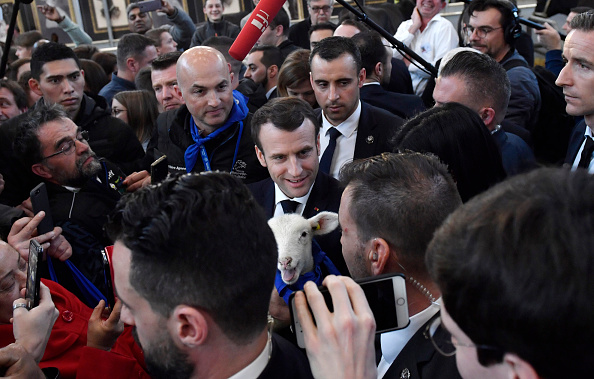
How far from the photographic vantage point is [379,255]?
1578 mm

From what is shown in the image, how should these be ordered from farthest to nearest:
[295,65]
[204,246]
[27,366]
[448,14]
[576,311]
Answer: [448,14]
[295,65]
[27,366]
[204,246]
[576,311]

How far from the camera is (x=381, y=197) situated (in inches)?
63.2

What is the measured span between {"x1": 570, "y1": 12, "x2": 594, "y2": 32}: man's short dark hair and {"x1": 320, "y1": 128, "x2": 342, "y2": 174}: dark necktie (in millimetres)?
1319

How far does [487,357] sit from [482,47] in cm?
353

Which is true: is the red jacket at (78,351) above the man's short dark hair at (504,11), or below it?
below

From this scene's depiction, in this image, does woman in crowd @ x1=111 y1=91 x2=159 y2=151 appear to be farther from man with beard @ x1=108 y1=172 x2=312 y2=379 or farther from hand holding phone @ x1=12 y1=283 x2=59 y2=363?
man with beard @ x1=108 y1=172 x2=312 y2=379

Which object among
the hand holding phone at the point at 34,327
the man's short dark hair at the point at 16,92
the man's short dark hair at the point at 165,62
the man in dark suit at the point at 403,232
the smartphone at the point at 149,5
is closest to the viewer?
the man in dark suit at the point at 403,232

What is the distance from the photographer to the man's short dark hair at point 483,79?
112 inches

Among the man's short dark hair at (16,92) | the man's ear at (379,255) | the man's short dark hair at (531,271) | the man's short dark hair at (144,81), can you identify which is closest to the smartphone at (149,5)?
the man's short dark hair at (144,81)

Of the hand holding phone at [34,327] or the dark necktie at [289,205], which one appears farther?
the dark necktie at [289,205]

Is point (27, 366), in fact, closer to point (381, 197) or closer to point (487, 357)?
point (381, 197)

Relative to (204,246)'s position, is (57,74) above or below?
below

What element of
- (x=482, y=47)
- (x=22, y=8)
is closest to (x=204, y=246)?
(x=482, y=47)

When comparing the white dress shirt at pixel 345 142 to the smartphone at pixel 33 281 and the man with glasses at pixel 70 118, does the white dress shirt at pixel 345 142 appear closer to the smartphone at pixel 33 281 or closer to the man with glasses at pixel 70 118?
the man with glasses at pixel 70 118
